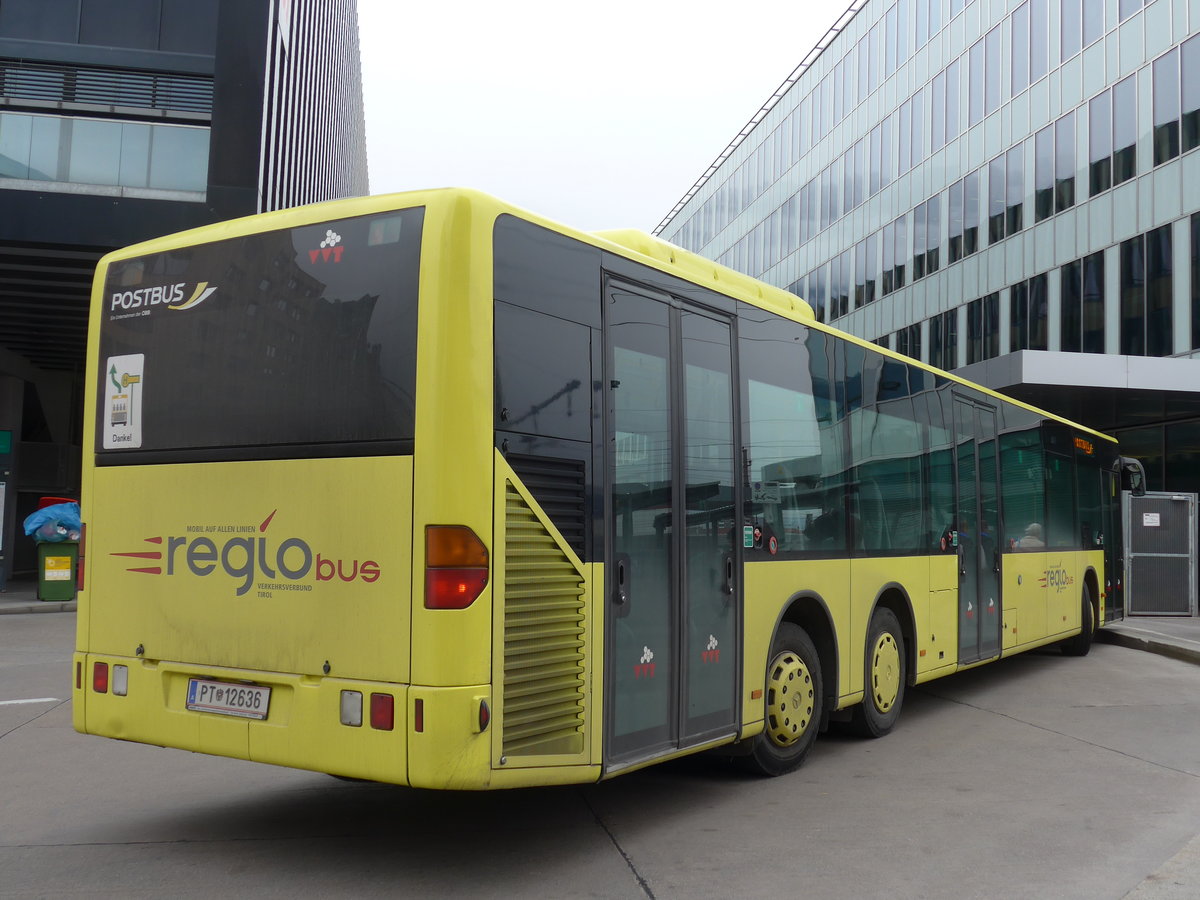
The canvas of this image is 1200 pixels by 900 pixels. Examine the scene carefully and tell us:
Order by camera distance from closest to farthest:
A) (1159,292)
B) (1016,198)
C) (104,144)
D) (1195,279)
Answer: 1. (104,144)
2. (1195,279)
3. (1159,292)
4. (1016,198)

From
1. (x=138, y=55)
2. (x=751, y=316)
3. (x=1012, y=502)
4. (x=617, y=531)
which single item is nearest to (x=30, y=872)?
(x=617, y=531)

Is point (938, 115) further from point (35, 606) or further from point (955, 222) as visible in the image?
point (35, 606)

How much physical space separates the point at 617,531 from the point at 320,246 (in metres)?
1.93

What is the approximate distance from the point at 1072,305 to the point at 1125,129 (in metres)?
4.41

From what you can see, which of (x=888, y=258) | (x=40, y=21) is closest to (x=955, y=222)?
(x=888, y=258)

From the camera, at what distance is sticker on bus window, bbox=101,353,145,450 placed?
580 cm

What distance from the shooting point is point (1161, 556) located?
70.3 ft

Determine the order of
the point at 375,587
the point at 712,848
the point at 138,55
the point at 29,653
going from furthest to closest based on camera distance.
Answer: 1. the point at 138,55
2. the point at 29,653
3. the point at 712,848
4. the point at 375,587

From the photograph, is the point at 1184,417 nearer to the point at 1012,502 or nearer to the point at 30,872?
the point at 1012,502

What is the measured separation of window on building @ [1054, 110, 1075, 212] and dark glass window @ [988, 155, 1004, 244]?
2.57 meters

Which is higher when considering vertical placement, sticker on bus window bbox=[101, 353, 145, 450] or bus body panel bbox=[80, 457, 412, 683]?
sticker on bus window bbox=[101, 353, 145, 450]

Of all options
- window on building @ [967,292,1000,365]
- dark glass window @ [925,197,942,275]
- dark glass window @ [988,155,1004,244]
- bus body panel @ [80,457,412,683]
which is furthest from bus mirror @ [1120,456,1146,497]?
dark glass window @ [925,197,942,275]

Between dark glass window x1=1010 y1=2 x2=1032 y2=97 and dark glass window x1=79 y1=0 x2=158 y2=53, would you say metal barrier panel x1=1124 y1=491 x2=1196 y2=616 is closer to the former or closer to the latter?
dark glass window x1=1010 y1=2 x2=1032 y2=97

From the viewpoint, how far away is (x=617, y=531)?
5.54 meters
